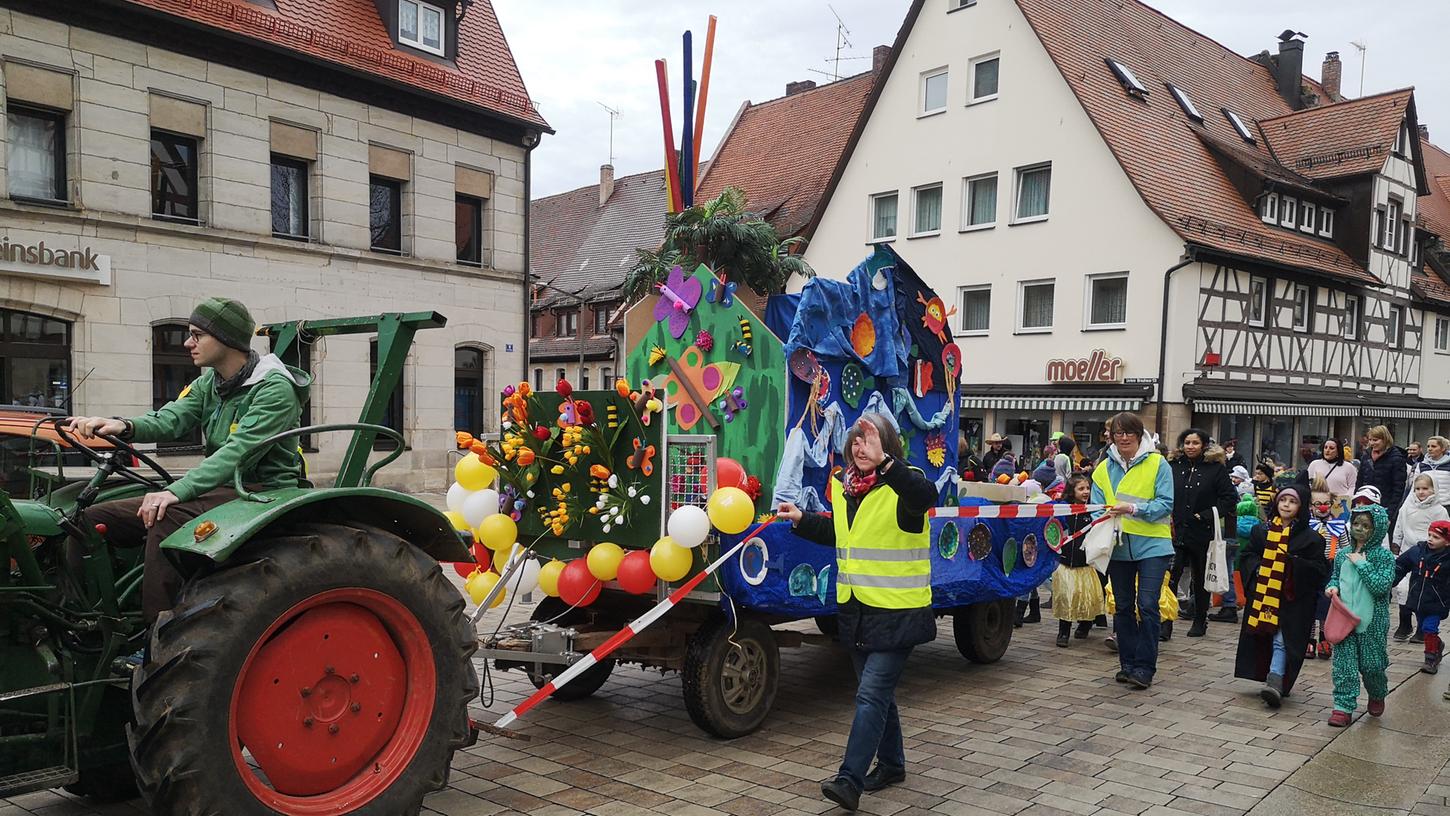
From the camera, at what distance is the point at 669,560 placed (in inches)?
205

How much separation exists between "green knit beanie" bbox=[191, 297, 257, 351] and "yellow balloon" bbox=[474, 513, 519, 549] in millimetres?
1996

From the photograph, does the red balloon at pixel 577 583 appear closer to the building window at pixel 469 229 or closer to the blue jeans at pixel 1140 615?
the blue jeans at pixel 1140 615

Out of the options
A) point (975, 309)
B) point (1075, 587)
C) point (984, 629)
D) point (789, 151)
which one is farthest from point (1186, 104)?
point (984, 629)

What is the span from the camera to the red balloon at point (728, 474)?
17.8ft

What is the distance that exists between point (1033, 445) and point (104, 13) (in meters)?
18.9

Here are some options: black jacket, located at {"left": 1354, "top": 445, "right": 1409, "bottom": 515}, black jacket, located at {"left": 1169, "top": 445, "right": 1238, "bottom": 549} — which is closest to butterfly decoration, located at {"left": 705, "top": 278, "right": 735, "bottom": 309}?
black jacket, located at {"left": 1169, "top": 445, "right": 1238, "bottom": 549}

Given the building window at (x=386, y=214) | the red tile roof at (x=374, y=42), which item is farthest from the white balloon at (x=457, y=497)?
the building window at (x=386, y=214)

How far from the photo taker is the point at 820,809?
4.50 metres

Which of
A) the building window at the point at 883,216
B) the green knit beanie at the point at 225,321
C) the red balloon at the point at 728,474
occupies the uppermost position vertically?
the building window at the point at 883,216

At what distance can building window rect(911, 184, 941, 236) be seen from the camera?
2506 centimetres

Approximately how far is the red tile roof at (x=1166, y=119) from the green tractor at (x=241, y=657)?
65.1ft

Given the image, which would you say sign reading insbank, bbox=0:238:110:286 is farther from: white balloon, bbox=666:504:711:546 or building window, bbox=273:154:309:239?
white balloon, bbox=666:504:711:546

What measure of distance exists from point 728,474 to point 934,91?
2166 cm

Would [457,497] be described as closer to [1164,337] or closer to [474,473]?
[474,473]
